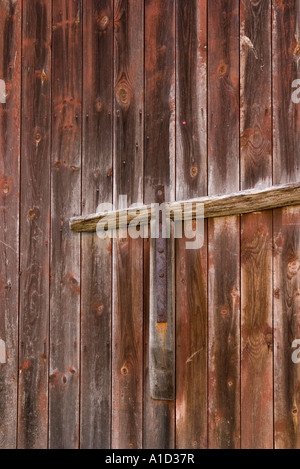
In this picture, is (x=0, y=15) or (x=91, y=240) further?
(x=0, y=15)

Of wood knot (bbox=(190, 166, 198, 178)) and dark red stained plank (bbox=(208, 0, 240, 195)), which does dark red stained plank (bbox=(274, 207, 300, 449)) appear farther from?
wood knot (bbox=(190, 166, 198, 178))

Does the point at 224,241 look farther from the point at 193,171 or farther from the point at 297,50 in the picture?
the point at 297,50

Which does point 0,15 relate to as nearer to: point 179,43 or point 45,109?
point 45,109

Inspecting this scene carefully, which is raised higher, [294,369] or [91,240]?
[91,240]

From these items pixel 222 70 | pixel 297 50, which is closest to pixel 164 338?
pixel 222 70

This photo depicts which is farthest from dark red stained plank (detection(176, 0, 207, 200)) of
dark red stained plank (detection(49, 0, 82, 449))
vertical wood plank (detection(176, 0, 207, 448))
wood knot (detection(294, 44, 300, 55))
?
dark red stained plank (detection(49, 0, 82, 449))

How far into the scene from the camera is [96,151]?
94.4 inches

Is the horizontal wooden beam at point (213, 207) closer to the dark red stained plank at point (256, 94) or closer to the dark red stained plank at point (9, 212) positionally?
the dark red stained plank at point (256, 94)

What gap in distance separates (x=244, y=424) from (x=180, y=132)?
1187 mm

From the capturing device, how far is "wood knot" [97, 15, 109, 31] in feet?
7.85
